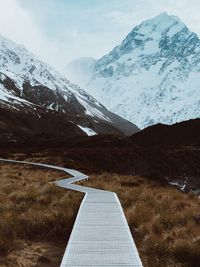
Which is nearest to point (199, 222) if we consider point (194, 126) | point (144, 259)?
point (144, 259)

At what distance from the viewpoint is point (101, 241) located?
442 inches

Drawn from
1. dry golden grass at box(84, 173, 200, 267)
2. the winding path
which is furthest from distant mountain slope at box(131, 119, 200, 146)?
the winding path

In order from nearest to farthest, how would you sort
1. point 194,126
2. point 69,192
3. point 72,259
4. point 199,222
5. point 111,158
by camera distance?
point 72,259 → point 199,222 → point 69,192 → point 111,158 → point 194,126

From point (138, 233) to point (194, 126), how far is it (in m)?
83.0

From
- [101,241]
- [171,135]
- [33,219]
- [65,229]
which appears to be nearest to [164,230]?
[65,229]

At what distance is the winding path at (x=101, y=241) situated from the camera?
31.1 feet

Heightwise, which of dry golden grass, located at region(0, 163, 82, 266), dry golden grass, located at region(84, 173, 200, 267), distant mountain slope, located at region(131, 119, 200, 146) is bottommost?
dry golden grass, located at region(0, 163, 82, 266)

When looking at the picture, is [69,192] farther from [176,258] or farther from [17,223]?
[176,258]

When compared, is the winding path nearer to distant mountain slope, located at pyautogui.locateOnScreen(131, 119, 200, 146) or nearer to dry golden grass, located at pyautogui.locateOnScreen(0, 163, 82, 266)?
dry golden grass, located at pyautogui.locateOnScreen(0, 163, 82, 266)

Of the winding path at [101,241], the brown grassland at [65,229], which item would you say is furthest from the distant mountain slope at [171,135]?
the winding path at [101,241]

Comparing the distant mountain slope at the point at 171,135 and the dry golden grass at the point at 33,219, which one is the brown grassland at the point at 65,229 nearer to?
the dry golden grass at the point at 33,219

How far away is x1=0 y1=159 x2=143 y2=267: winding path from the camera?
948 centimetres

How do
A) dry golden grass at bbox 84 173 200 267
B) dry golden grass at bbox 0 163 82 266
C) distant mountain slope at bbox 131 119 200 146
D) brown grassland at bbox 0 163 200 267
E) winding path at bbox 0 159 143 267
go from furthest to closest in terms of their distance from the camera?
distant mountain slope at bbox 131 119 200 146, dry golden grass at bbox 0 163 82 266, brown grassland at bbox 0 163 200 267, dry golden grass at bbox 84 173 200 267, winding path at bbox 0 159 143 267

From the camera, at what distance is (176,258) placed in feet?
36.3
